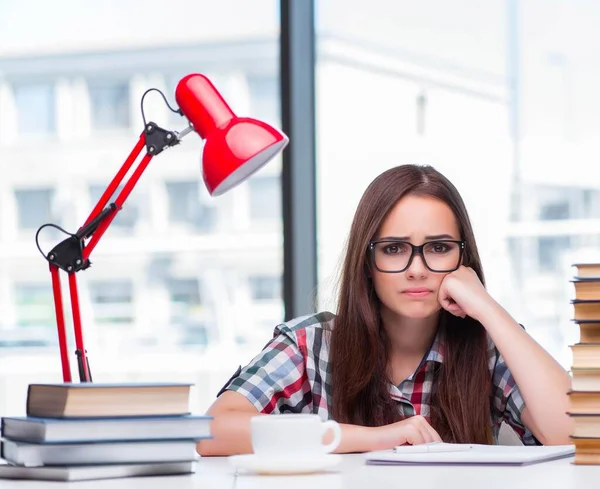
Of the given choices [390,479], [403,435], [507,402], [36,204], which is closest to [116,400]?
[390,479]

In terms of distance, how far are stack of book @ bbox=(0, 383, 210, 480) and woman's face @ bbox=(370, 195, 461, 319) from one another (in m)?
0.74

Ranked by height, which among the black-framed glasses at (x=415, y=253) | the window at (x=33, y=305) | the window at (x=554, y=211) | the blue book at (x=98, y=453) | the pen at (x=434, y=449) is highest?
the window at (x=554, y=211)

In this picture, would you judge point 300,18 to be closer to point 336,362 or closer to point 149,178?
point 336,362

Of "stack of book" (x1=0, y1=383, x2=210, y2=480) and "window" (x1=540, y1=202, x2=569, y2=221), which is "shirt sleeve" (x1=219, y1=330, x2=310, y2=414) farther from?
"window" (x1=540, y1=202, x2=569, y2=221)

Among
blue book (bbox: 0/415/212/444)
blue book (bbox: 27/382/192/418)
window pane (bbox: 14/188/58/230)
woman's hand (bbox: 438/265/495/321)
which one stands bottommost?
blue book (bbox: 0/415/212/444)

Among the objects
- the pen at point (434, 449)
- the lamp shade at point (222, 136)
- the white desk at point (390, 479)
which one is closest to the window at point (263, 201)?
the lamp shade at point (222, 136)

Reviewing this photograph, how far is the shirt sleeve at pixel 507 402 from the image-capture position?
1.99 metres

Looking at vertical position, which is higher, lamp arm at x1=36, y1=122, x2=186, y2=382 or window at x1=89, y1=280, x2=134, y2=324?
window at x1=89, y1=280, x2=134, y2=324

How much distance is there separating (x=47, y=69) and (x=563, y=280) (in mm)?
3635

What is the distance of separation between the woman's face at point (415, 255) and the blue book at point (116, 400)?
2.46ft

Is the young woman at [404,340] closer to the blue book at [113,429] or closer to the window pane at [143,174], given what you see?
the blue book at [113,429]

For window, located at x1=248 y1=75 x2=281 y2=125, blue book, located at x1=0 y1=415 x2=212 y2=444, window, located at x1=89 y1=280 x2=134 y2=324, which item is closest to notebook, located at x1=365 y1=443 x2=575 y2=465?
blue book, located at x1=0 y1=415 x2=212 y2=444

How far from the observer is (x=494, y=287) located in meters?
3.61

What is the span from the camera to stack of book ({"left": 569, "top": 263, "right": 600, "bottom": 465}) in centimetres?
131
